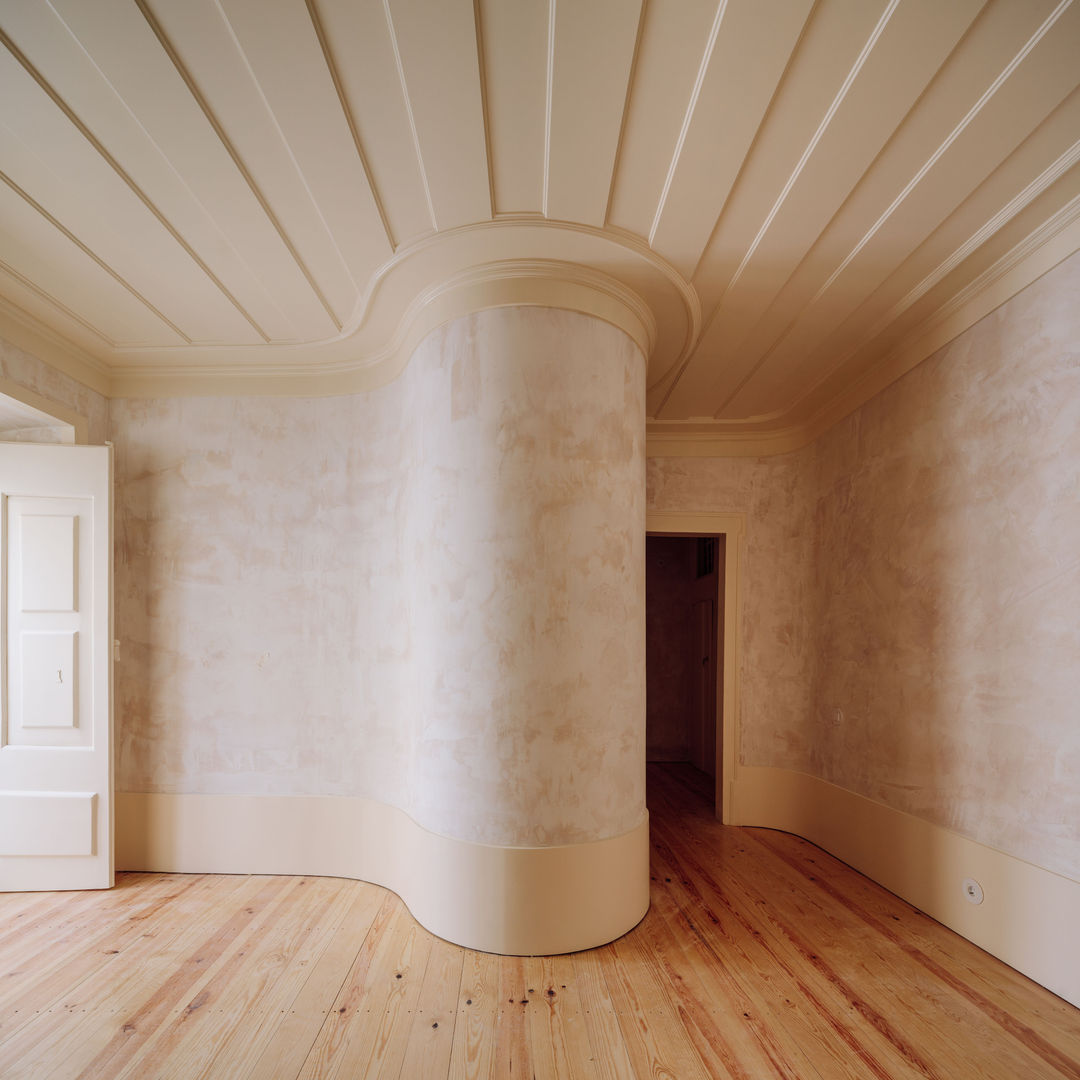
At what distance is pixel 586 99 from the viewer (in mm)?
2053

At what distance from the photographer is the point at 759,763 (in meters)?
4.93

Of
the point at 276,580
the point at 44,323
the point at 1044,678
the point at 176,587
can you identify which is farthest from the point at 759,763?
the point at 44,323

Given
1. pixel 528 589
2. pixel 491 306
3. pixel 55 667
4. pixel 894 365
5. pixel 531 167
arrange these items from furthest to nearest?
pixel 894 365, pixel 55 667, pixel 491 306, pixel 528 589, pixel 531 167

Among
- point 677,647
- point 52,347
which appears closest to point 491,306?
point 52,347

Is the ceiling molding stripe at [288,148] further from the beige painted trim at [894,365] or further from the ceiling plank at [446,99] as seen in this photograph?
the beige painted trim at [894,365]

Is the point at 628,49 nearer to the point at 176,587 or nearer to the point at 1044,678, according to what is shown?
the point at 1044,678

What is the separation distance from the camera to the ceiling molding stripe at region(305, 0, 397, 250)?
179 centimetres

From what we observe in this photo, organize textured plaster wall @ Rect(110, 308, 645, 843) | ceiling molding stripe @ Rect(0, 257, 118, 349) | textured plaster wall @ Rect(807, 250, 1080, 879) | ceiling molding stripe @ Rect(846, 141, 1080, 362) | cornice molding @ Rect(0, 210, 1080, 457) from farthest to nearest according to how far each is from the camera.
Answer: ceiling molding stripe @ Rect(0, 257, 118, 349)
textured plaster wall @ Rect(110, 308, 645, 843)
cornice molding @ Rect(0, 210, 1080, 457)
textured plaster wall @ Rect(807, 250, 1080, 879)
ceiling molding stripe @ Rect(846, 141, 1080, 362)

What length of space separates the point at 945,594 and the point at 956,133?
205 cm

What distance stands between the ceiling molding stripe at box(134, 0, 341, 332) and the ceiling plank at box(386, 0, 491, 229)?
63cm

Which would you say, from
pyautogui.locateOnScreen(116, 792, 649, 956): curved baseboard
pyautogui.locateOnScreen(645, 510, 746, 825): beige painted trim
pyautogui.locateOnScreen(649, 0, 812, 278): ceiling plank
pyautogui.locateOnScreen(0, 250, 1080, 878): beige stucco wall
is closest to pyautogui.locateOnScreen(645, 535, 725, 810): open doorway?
pyautogui.locateOnScreen(645, 510, 746, 825): beige painted trim

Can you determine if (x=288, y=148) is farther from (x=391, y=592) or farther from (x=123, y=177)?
(x=391, y=592)

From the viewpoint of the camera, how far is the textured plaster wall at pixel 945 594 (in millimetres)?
2631

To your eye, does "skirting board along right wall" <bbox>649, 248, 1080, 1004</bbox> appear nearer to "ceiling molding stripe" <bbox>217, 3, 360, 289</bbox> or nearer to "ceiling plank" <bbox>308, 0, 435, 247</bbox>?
"ceiling plank" <bbox>308, 0, 435, 247</bbox>
